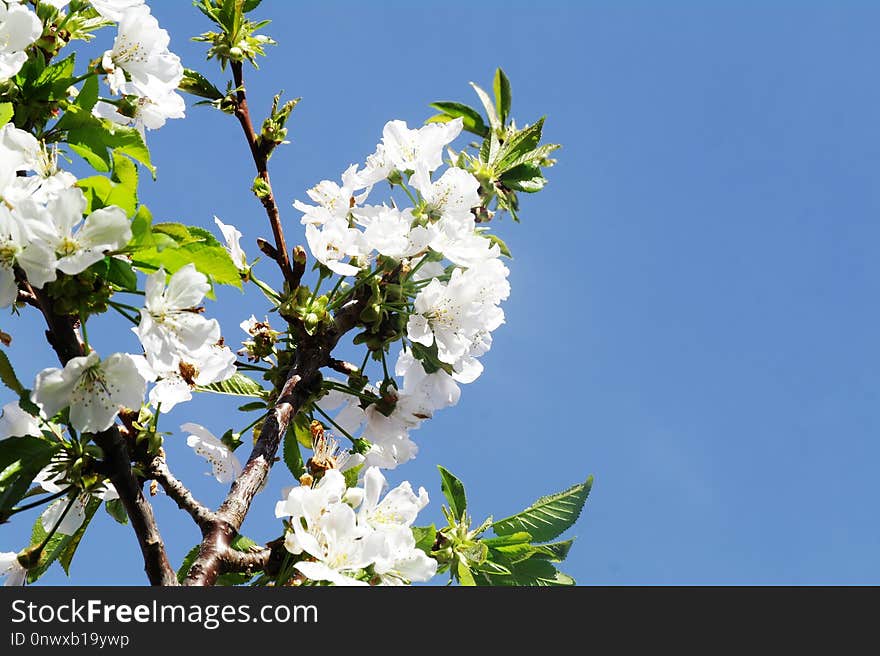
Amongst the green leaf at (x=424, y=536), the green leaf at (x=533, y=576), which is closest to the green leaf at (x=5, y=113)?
the green leaf at (x=424, y=536)

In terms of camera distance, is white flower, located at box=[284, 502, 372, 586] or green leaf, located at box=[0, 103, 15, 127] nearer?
green leaf, located at box=[0, 103, 15, 127]

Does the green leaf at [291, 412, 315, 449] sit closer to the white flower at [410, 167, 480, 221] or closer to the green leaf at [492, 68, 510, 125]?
the white flower at [410, 167, 480, 221]

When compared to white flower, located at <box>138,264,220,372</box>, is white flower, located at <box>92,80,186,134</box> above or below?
above

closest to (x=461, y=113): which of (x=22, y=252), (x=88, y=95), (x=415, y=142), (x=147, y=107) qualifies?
(x=415, y=142)

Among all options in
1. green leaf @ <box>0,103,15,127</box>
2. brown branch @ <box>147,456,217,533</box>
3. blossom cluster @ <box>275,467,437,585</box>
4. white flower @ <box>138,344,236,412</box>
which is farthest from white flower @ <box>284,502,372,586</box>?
green leaf @ <box>0,103,15,127</box>

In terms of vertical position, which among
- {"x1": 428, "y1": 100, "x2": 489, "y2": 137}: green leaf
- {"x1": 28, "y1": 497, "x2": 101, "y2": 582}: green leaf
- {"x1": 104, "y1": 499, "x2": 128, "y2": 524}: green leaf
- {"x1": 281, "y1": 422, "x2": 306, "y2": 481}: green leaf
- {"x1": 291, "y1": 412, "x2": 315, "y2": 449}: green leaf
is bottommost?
{"x1": 28, "y1": 497, "x2": 101, "y2": 582}: green leaf

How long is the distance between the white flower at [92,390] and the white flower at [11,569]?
2.33 feet

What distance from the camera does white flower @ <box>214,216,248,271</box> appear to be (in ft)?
8.52

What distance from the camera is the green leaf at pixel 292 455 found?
260 cm

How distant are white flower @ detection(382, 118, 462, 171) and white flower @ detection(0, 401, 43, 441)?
1286 mm

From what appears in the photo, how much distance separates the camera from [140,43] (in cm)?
250

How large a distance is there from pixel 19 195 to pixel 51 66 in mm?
576

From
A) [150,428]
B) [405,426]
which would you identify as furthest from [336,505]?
[405,426]

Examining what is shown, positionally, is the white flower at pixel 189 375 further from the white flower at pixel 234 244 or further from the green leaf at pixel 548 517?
the green leaf at pixel 548 517
